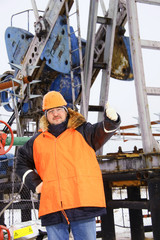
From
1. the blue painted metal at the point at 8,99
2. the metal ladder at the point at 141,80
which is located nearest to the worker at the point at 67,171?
the metal ladder at the point at 141,80

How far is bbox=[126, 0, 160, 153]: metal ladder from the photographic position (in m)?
4.09

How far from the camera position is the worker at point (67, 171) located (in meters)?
2.30

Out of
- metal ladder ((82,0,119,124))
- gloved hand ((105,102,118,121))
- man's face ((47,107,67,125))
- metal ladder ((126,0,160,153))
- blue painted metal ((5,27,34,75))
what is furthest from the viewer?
blue painted metal ((5,27,34,75))

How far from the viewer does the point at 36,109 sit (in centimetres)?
938

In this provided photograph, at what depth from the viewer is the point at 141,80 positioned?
14.0 ft

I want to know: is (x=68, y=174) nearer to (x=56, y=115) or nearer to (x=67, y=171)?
(x=67, y=171)

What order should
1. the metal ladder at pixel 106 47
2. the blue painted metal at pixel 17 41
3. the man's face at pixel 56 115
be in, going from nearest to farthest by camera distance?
the man's face at pixel 56 115
the metal ladder at pixel 106 47
the blue painted metal at pixel 17 41

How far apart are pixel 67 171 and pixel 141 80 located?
7.51 ft

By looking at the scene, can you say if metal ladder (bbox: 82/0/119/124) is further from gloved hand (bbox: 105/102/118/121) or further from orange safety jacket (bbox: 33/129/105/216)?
gloved hand (bbox: 105/102/118/121)

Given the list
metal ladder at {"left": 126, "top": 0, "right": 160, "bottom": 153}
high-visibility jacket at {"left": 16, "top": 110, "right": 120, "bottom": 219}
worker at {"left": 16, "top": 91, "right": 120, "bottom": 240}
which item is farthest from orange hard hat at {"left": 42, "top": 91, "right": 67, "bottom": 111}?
metal ladder at {"left": 126, "top": 0, "right": 160, "bottom": 153}

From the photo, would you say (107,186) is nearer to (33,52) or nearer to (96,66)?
(96,66)

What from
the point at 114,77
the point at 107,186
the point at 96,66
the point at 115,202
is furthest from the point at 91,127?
the point at 114,77

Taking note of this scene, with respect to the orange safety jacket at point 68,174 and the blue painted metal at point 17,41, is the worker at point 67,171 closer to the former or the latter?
the orange safety jacket at point 68,174

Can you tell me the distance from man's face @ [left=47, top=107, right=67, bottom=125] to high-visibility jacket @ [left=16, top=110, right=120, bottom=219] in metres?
0.08
